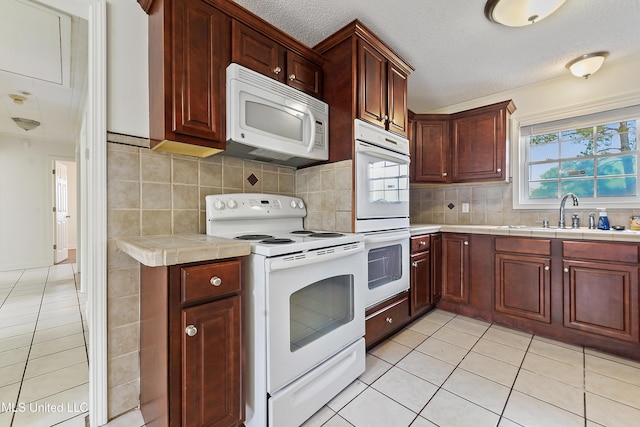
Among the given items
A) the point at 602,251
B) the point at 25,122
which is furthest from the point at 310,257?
the point at 25,122

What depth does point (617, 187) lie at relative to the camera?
2.38 m

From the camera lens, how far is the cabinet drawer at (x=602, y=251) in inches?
72.1

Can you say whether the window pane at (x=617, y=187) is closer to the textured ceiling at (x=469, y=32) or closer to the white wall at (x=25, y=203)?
the textured ceiling at (x=469, y=32)

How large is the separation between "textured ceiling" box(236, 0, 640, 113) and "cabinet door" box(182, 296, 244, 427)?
180cm

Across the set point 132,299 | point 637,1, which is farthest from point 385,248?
point 637,1

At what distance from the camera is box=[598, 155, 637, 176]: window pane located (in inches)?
91.8

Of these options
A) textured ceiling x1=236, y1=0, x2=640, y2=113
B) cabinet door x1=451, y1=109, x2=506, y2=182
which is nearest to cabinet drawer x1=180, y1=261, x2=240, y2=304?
textured ceiling x1=236, y1=0, x2=640, y2=113

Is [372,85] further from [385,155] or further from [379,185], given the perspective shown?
[379,185]

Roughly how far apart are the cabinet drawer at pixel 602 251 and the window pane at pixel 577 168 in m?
0.98

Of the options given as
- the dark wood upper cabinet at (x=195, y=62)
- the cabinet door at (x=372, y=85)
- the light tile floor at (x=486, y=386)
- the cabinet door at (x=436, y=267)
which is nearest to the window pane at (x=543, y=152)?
the cabinet door at (x=436, y=267)

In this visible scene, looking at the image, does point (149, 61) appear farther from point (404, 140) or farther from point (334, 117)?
point (404, 140)

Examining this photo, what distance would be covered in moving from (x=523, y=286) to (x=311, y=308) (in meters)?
1.99

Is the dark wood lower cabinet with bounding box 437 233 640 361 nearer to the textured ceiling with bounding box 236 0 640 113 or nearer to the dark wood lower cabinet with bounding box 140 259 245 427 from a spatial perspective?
the textured ceiling with bounding box 236 0 640 113

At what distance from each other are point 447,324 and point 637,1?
2583 mm
